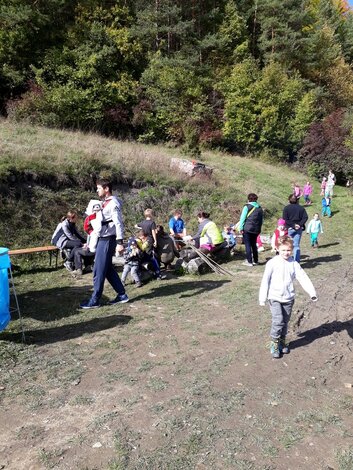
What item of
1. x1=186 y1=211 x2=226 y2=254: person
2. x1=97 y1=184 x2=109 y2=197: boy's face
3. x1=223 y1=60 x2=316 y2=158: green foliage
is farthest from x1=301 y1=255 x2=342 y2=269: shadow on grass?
x1=223 y1=60 x2=316 y2=158: green foliage

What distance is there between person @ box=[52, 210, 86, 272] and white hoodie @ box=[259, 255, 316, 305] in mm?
5501

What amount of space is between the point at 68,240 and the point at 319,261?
6.53 meters

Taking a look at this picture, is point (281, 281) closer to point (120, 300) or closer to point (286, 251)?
point (286, 251)

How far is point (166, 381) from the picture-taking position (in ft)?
14.1

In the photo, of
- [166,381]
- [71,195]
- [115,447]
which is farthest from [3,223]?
[115,447]

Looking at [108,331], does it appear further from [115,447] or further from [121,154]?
[121,154]

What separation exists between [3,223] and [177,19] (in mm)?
26392

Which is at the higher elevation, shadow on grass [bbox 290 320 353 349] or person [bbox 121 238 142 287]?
person [bbox 121 238 142 287]

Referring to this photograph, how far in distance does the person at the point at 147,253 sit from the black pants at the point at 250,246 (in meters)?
2.24

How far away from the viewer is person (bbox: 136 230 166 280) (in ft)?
27.9

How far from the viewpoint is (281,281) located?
4.89m

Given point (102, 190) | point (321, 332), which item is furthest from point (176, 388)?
point (102, 190)

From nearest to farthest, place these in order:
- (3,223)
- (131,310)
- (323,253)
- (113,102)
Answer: (131,310) < (3,223) < (323,253) < (113,102)

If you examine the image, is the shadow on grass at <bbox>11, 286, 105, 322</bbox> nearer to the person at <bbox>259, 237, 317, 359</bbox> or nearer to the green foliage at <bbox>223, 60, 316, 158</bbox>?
the person at <bbox>259, 237, 317, 359</bbox>
